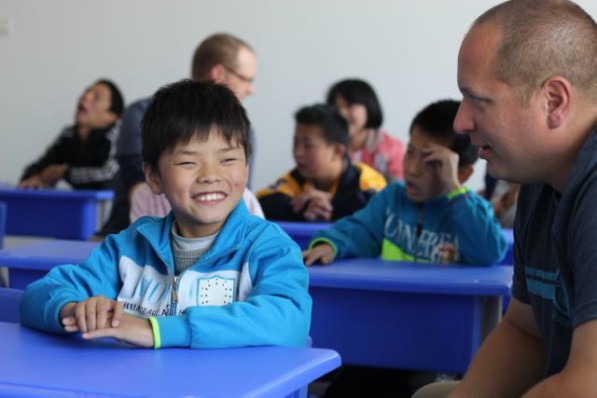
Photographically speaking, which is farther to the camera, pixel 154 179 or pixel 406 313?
pixel 406 313

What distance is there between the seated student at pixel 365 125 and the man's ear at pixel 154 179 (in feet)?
11.0

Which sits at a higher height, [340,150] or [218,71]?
[218,71]

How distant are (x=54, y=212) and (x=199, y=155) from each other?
3425mm

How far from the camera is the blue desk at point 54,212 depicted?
5.09 metres

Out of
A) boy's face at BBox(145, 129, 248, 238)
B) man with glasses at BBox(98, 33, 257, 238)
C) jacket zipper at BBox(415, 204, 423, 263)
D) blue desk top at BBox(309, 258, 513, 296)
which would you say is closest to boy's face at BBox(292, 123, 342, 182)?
man with glasses at BBox(98, 33, 257, 238)

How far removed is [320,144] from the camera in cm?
442

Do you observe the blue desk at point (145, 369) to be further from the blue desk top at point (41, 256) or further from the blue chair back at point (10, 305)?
the blue desk top at point (41, 256)

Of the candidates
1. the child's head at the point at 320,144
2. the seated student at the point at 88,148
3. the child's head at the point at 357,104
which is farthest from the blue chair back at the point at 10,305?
the seated student at the point at 88,148

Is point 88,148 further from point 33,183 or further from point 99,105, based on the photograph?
point 33,183

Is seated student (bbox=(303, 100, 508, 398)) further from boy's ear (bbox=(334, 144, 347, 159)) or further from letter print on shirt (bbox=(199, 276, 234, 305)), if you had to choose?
boy's ear (bbox=(334, 144, 347, 159))

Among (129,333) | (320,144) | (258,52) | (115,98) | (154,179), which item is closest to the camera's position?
(129,333)

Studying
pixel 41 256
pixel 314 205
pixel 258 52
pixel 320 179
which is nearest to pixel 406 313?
pixel 41 256

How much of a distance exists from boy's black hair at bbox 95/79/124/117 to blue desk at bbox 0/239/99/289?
12.1 feet

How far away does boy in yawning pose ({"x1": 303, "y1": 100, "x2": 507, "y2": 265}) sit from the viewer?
2820 mm
